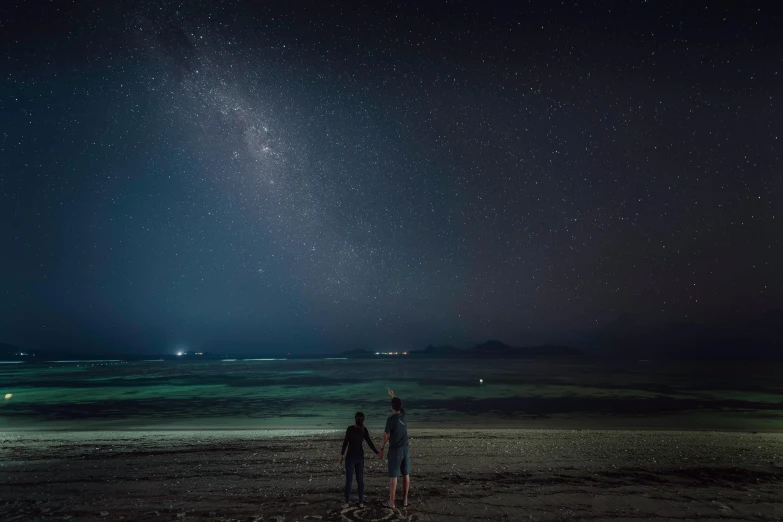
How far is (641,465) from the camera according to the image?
14.7 metres

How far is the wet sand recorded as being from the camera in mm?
10016

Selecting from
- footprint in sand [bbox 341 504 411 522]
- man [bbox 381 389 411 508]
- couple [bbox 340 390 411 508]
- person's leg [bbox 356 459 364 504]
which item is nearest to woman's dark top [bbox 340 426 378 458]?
couple [bbox 340 390 411 508]

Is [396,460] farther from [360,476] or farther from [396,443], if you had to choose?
[360,476]

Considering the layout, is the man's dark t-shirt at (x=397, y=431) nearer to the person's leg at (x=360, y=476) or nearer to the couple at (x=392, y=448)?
the couple at (x=392, y=448)

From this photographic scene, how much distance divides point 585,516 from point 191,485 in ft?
28.7

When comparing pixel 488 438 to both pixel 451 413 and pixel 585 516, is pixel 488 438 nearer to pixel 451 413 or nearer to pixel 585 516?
pixel 585 516

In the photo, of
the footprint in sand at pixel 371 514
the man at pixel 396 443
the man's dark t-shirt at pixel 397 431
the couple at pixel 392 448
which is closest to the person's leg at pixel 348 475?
the couple at pixel 392 448

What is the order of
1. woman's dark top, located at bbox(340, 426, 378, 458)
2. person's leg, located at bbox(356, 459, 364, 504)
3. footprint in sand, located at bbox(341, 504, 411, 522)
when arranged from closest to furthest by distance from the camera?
1. footprint in sand, located at bbox(341, 504, 411, 522)
2. woman's dark top, located at bbox(340, 426, 378, 458)
3. person's leg, located at bbox(356, 459, 364, 504)

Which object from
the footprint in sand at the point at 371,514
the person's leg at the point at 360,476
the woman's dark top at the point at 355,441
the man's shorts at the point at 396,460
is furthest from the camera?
the person's leg at the point at 360,476

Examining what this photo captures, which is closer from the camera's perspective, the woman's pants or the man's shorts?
the man's shorts

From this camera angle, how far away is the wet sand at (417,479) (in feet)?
32.9

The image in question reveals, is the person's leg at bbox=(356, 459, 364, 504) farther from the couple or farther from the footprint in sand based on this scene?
the footprint in sand

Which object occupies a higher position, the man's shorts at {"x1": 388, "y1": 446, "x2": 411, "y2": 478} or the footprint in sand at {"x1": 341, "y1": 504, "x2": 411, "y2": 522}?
the man's shorts at {"x1": 388, "y1": 446, "x2": 411, "y2": 478}

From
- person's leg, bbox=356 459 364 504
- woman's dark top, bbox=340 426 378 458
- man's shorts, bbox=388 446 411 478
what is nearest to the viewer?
man's shorts, bbox=388 446 411 478
